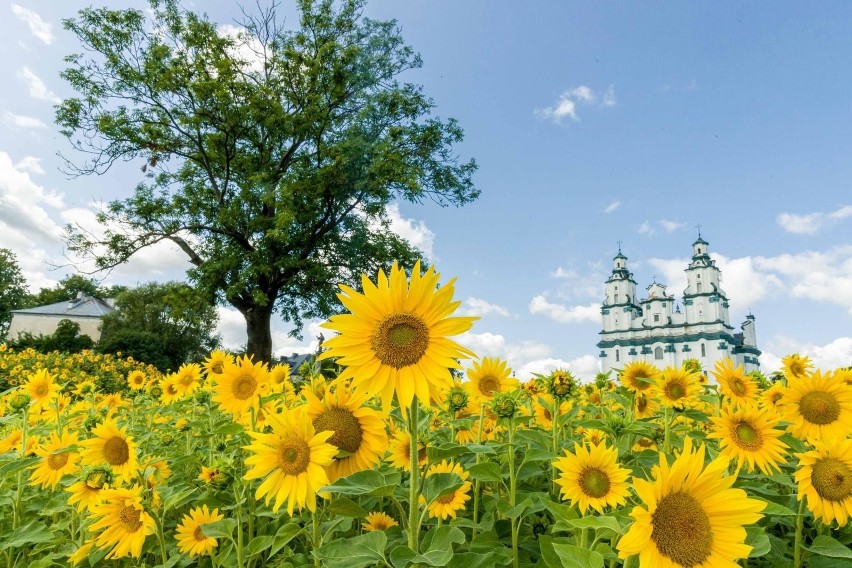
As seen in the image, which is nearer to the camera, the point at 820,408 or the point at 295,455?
the point at 295,455

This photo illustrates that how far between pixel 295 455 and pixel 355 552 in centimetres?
31

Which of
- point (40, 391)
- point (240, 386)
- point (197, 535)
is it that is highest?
point (240, 386)

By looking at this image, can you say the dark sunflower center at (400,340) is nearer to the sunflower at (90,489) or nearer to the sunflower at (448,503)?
the sunflower at (448,503)

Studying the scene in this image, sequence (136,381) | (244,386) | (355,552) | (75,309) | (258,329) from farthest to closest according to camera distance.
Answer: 1. (75,309)
2. (258,329)
3. (136,381)
4. (244,386)
5. (355,552)

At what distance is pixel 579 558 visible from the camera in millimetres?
1260

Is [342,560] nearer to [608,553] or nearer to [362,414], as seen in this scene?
[362,414]

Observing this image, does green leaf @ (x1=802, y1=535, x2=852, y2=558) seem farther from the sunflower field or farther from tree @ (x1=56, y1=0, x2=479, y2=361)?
tree @ (x1=56, y1=0, x2=479, y2=361)

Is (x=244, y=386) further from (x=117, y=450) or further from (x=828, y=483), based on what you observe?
(x=828, y=483)

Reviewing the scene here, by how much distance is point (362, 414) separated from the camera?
1.65 m

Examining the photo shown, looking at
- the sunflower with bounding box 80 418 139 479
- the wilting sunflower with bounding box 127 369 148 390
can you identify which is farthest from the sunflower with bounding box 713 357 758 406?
the wilting sunflower with bounding box 127 369 148 390

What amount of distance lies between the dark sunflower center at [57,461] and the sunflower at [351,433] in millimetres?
1695

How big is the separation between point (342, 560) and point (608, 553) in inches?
27.6

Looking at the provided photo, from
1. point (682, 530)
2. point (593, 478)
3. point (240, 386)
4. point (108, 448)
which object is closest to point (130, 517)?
point (108, 448)

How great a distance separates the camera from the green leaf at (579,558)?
1232mm
